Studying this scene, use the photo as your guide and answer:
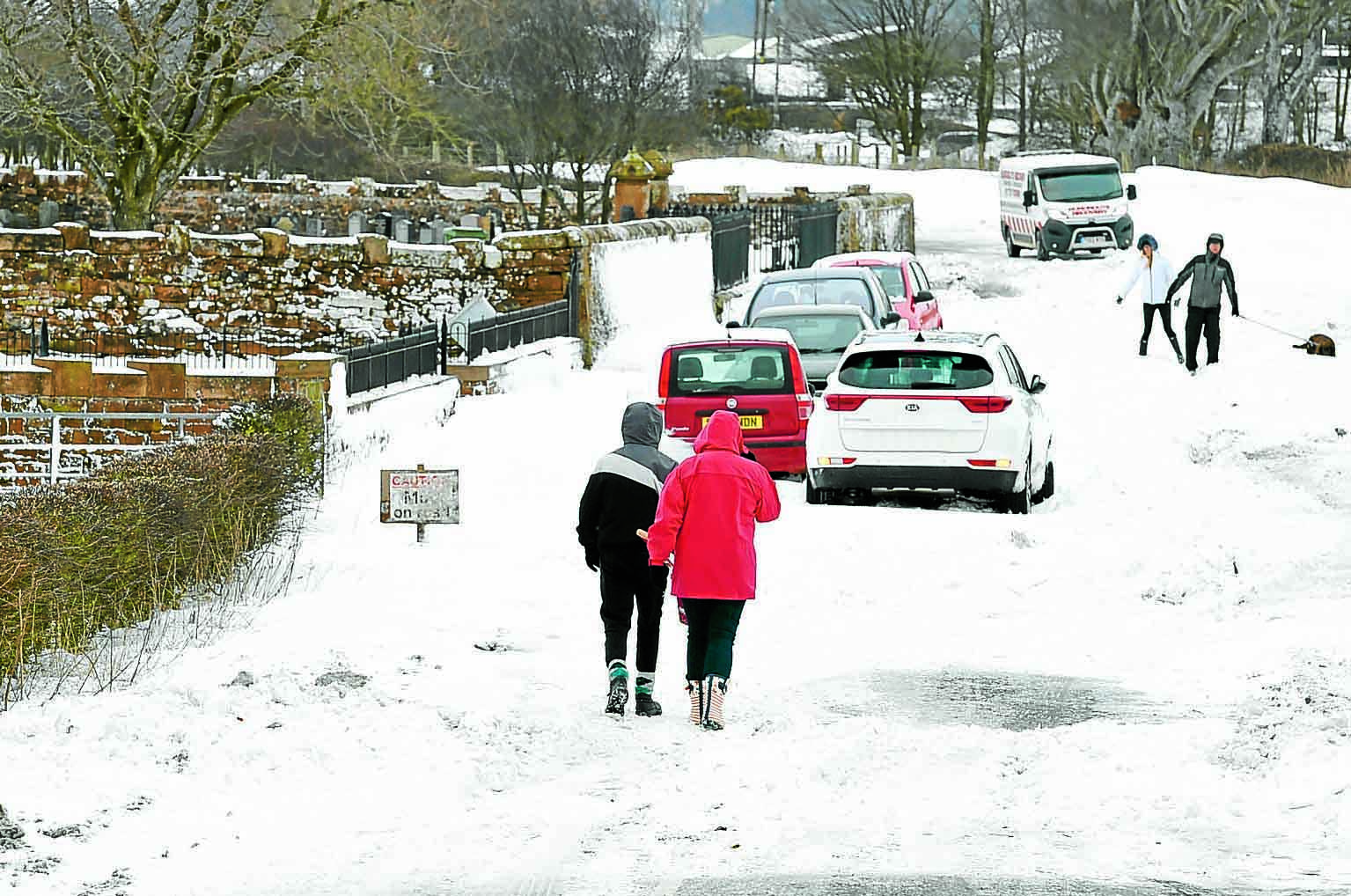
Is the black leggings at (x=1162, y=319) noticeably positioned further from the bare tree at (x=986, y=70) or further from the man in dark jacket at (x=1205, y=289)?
the bare tree at (x=986, y=70)

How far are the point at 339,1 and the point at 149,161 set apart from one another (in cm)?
489

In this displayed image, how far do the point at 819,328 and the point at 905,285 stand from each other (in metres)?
6.62

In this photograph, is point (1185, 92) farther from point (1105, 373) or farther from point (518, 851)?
point (518, 851)

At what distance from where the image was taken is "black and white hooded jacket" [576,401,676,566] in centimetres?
873

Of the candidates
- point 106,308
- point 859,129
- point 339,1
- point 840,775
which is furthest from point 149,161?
point 859,129

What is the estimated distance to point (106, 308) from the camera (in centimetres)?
2966

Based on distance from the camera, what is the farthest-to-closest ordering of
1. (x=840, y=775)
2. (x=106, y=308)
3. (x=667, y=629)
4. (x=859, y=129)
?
(x=859, y=129)
(x=106, y=308)
(x=667, y=629)
(x=840, y=775)

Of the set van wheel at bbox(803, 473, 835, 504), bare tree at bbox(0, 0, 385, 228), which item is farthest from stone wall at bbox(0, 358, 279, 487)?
bare tree at bbox(0, 0, 385, 228)

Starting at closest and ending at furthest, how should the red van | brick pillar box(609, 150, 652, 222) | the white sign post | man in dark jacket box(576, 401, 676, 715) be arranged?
man in dark jacket box(576, 401, 676, 715) → the white sign post → the red van → brick pillar box(609, 150, 652, 222)

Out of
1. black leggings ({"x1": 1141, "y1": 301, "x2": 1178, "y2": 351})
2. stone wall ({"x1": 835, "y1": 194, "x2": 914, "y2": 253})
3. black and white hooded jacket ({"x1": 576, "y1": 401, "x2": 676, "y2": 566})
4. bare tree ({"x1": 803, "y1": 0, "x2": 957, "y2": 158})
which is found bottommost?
black and white hooded jacket ({"x1": 576, "y1": 401, "x2": 676, "y2": 566})

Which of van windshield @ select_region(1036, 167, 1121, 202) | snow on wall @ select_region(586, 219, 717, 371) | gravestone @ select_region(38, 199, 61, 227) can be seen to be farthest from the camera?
gravestone @ select_region(38, 199, 61, 227)

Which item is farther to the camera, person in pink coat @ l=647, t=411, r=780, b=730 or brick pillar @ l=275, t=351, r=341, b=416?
brick pillar @ l=275, t=351, r=341, b=416

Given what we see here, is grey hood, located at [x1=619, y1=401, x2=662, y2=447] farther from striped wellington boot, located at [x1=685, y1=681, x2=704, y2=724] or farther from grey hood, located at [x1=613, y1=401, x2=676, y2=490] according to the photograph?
striped wellington boot, located at [x1=685, y1=681, x2=704, y2=724]

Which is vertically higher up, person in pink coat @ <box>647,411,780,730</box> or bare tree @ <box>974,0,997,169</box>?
bare tree @ <box>974,0,997,169</box>
